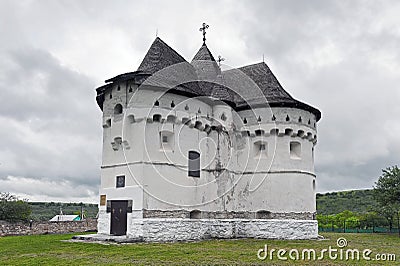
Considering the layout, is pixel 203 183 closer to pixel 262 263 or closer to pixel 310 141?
pixel 310 141

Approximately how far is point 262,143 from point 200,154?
418 centimetres

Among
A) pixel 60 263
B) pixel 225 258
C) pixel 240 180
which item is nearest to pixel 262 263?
pixel 225 258

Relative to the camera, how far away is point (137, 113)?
18.9m

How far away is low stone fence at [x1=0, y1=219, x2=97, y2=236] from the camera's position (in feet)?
74.1

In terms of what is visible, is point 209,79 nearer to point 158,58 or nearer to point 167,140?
point 158,58

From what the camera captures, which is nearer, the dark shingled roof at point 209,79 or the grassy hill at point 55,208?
the dark shingled roof at point 209,79

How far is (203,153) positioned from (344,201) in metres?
48.3

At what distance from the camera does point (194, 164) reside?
67.2ft

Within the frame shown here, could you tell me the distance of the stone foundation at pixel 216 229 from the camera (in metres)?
18.1

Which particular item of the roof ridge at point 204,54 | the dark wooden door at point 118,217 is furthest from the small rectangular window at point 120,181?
the roof ridge at point 204,54

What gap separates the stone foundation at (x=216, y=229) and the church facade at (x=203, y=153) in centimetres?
5

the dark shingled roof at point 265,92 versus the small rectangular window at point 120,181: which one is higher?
the dark shingled roof at point 265,92

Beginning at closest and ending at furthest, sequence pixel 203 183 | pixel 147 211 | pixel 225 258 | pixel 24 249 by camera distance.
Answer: pixel 225 258 < pixel 24 249 < pixel 147 211 < pixel 203 183

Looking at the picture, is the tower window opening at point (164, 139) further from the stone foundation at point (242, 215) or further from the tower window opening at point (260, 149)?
the tower window opening at point (260, 149)
